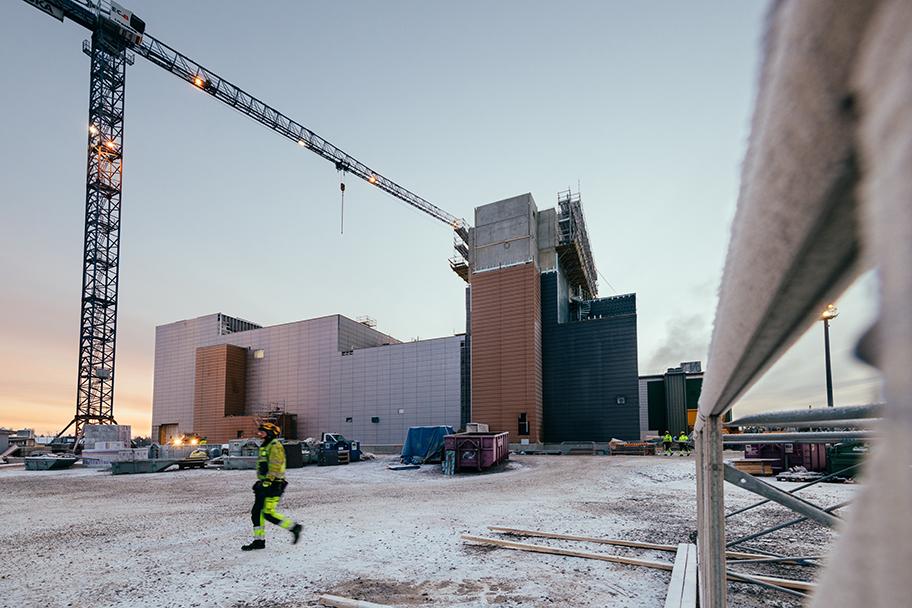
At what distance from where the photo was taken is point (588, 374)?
33.2m

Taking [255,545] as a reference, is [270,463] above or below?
above

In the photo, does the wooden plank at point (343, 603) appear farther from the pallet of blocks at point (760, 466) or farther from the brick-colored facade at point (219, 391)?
the brick-colored facade at point (219, 391)

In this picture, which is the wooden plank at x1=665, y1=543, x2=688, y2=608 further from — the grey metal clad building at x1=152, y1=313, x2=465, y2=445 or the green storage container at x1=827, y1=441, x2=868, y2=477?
the grey metal clad building at x1=152, y1=313, x2=465, y2=445

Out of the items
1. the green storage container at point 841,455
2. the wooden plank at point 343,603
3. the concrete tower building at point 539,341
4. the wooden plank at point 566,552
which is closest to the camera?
the wooden plank at point 343,603

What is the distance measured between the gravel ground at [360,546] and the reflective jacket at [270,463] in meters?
0.96

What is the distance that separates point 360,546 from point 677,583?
415 centimetres

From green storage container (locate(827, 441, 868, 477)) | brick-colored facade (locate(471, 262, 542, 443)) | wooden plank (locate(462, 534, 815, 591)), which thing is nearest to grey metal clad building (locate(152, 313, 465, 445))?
brick-colored facade (locate(471, 262, 542, 443))

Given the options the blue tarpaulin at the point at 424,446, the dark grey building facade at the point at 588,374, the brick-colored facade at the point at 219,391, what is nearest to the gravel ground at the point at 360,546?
the blue tarpaulin at the point at 424,446

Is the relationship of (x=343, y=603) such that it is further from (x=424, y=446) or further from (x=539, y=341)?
(x=539, y=341)

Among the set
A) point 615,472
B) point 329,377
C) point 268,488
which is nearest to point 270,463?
point 268,488

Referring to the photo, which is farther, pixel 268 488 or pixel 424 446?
pixel 424 446

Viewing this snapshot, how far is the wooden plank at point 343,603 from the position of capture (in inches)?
188

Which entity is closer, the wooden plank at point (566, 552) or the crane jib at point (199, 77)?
the wooden plank at point (566, 552)

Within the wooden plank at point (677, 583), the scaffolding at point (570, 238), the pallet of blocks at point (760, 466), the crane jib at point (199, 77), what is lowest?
the pallet of blocks at point (760, 466)
